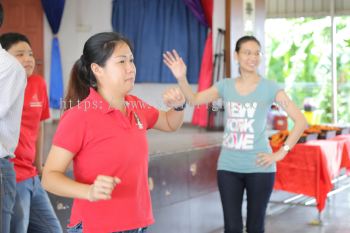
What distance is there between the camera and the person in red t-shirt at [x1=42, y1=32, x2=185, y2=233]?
73.3 inches

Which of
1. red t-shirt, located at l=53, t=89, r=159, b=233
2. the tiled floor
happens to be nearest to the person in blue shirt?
the tiled floor

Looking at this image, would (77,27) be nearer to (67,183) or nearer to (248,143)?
(248,143)

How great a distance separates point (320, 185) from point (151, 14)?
502 centimetres

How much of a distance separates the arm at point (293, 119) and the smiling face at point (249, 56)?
226mm

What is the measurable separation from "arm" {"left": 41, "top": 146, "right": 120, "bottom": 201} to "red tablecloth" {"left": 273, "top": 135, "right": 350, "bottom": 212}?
3294 millimetres

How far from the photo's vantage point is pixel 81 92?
217cm

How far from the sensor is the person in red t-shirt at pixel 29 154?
2.67 m

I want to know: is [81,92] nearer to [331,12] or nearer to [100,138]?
[100,138]

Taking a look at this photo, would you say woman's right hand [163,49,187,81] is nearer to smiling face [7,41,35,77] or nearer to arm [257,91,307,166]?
smiling face [7,41,35,77]

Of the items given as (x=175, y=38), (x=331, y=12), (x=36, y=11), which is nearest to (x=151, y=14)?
(x=175, y=38)

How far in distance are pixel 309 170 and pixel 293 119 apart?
156 centimetres

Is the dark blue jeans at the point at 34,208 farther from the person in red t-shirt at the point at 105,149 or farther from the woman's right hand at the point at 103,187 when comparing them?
the woman's right hand at the point at 103,187

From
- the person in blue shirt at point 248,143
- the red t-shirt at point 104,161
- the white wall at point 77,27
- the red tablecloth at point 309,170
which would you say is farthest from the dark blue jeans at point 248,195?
the white wall at point 77,27

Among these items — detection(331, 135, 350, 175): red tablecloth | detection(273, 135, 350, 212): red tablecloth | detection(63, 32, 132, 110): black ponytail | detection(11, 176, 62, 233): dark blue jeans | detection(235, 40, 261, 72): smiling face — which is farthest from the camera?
detection(331, 135, 350, 175): red tablecloth
